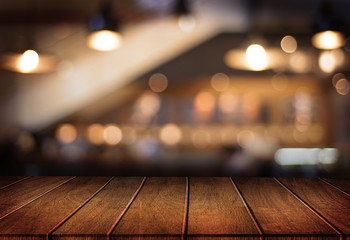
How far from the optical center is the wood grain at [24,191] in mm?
1219

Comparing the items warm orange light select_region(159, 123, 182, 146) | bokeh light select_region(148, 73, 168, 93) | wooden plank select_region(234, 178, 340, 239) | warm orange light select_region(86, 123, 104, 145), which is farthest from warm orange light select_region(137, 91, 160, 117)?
wooden plank select_region(234, 178, 340, 239)

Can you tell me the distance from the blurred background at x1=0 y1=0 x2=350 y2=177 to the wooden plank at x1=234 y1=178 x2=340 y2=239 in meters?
4.64

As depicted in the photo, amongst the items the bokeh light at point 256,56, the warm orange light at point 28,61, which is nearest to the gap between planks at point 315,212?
the bokeh light at point 256,56

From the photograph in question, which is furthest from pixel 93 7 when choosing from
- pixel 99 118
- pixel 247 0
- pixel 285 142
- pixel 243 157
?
pixel 285 142

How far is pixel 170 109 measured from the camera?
8859 millimetres

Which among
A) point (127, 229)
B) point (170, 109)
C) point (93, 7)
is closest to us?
point (127, 229)

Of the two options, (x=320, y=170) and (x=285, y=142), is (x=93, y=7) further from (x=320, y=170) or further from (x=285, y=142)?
(x=285, y=142)

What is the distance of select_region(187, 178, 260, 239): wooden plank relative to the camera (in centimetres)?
93

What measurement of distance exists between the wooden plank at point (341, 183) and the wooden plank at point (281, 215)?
0.84 ft

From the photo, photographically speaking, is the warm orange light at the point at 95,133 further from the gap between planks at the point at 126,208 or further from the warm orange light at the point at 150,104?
the gap between planks at the point at 126,208

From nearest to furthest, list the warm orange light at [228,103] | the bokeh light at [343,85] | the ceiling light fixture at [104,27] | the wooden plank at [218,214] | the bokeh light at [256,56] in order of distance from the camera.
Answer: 1. the wooden plank at [218,214]
2. the ceiling light fixture at [104,27]
3. the bokeh light at [256,56]
4. the bokeh light at [343,85]
5. the warm orange light at [228,103]

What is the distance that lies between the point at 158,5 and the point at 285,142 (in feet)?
15.1

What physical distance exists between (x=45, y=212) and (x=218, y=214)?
548 millimetres

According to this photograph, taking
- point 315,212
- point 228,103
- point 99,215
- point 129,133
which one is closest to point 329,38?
point 315,212
